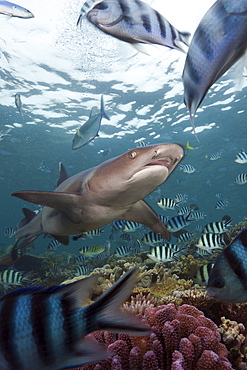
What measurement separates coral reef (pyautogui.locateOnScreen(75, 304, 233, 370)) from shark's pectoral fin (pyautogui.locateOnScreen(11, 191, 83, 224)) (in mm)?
1540

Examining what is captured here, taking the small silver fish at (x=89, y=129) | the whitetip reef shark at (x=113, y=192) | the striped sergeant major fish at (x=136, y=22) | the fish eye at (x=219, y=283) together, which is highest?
the small silver fish at (x=89, y=129)

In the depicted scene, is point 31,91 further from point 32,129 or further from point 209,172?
point 209,172

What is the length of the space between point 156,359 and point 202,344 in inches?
22.5

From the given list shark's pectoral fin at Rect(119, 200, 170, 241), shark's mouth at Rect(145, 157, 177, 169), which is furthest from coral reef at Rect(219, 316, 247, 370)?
shark's mouth at Rect(145, 157, 177, 169)

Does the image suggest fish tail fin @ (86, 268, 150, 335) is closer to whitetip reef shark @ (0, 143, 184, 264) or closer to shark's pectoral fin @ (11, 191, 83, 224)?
whitetip reef shark @ (0, 143, 184, 264)

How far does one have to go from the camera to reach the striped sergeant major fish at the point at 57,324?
1.17m

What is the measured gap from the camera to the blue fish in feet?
5.87

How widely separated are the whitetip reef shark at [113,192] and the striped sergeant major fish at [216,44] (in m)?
1.10

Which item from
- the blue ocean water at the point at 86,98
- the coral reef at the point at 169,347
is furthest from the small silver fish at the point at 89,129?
the blue ocean water at the point at 86,98

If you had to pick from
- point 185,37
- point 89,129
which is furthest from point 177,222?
point 185,37

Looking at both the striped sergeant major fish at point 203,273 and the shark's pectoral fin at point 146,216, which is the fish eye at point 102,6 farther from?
the striped sergeant major fish at point 203,273

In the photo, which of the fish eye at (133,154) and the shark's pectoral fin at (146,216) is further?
the shark's pectoral fin at (146,216)

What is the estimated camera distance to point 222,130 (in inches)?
1178

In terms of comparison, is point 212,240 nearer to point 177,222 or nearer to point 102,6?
point 177,222
